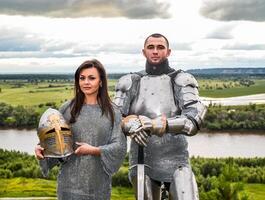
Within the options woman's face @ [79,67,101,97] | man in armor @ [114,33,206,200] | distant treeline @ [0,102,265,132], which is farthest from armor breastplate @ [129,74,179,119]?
distant treeline @ [0,102,265,132]

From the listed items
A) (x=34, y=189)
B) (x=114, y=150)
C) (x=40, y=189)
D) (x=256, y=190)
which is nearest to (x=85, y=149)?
(x=114, y=150)

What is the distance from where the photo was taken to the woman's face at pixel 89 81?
385 centimetres

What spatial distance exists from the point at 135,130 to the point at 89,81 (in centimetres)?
57

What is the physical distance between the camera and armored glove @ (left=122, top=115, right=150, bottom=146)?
13.6 feet

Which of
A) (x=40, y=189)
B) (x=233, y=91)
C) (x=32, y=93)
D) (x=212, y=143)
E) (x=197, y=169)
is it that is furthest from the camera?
(x=233, y=91)

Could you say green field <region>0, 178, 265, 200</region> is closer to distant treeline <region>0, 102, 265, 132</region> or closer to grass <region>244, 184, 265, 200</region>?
grass <region>244, 184, 265, 200</region>

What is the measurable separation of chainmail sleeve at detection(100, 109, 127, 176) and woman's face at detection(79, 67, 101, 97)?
0.23 meters

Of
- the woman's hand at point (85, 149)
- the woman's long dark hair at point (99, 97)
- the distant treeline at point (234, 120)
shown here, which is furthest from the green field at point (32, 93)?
the woman's hand at point (85, 149)

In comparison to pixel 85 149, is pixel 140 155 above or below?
below

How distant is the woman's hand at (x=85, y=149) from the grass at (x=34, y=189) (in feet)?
70.0

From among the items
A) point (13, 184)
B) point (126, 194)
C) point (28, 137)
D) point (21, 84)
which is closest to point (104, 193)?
point (126, 194)

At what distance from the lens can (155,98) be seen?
4.51 m

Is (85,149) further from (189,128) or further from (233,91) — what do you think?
(233,91)

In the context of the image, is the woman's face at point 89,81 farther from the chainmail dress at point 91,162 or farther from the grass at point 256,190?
the grass at point 256,190
